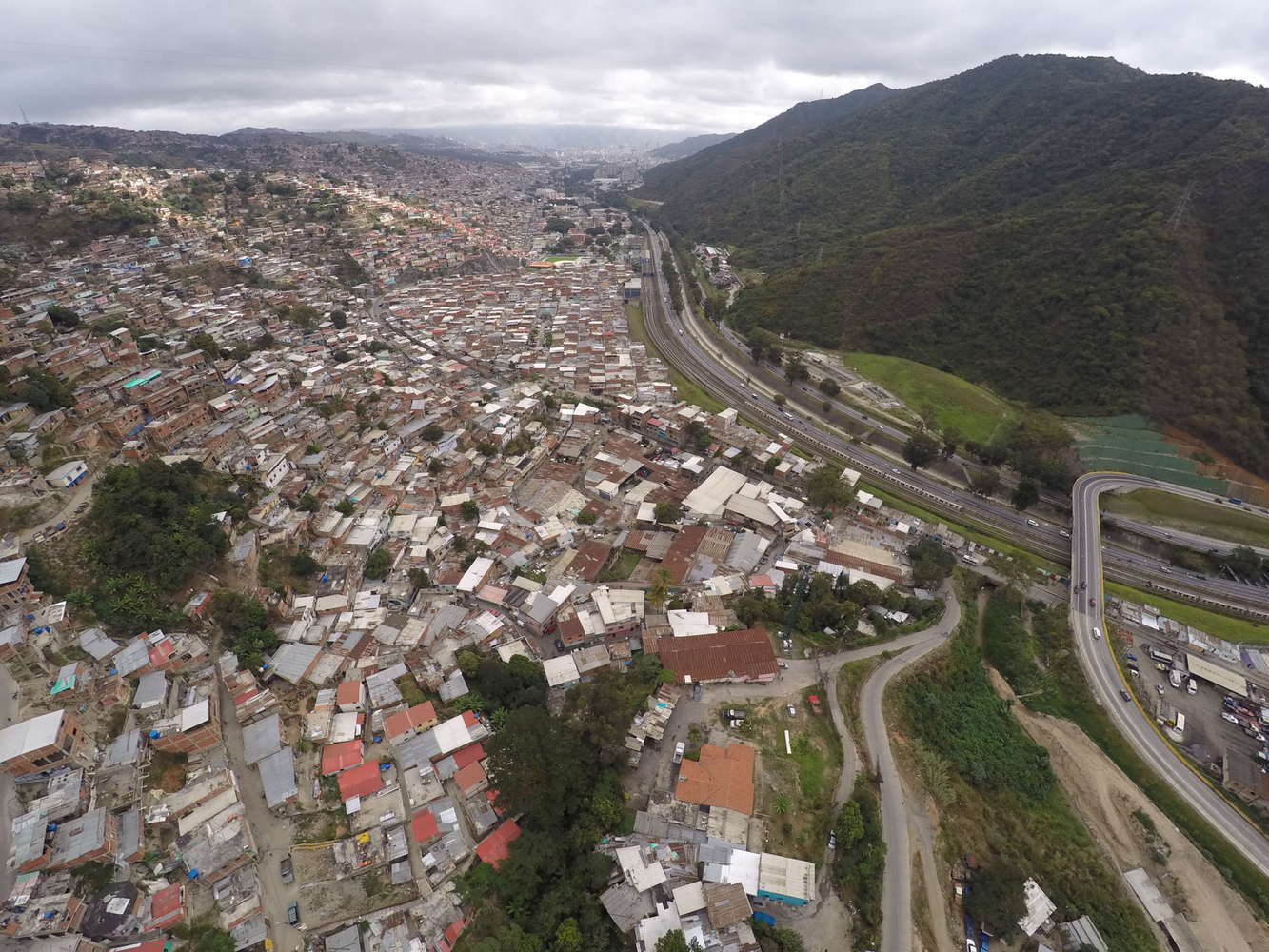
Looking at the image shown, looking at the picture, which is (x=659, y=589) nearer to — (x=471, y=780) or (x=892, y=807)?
(x=471, y=780)

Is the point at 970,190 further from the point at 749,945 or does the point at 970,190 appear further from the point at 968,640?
→ the point at 749,945

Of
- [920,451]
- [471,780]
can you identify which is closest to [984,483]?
[920,451]

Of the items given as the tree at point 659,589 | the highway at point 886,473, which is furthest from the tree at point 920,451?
the tree at point 659,589

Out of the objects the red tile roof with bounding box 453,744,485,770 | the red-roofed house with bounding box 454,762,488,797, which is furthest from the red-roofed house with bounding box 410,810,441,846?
the red tile roof with bounding box 453,744,485,770

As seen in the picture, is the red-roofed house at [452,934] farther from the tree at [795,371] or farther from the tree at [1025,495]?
the tree at [795,371]

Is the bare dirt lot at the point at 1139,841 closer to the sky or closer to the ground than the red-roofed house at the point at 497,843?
closer to the ground

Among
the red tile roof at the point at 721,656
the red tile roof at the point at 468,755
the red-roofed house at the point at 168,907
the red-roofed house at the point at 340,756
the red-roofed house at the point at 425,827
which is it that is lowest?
the red-roofed house at the point at 425,827
